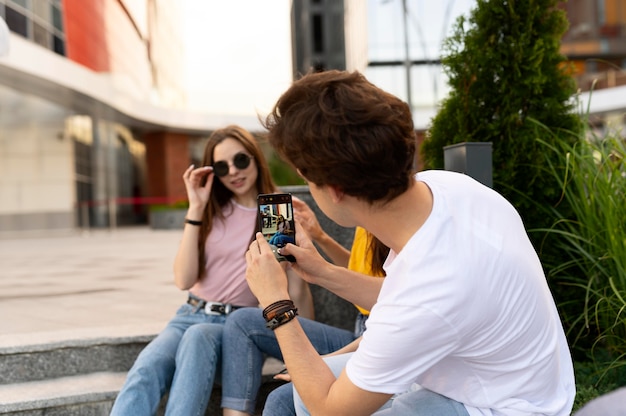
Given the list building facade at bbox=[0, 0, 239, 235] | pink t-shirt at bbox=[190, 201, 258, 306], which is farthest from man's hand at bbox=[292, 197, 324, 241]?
building facade at bbox=[0, 0, 239, 235]

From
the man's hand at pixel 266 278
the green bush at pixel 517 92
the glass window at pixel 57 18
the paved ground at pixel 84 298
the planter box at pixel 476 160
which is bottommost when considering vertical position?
the paved ground at pixel 84 298

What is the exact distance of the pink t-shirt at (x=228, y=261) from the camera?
117 inches

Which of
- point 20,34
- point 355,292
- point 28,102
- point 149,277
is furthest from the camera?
point 28,102

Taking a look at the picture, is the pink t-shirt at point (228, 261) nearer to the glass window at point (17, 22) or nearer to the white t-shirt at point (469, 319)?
the white t-shirt at point (469, 319)

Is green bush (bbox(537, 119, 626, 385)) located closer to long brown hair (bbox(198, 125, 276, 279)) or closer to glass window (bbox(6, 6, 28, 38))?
long brown hair (bbox(198, 125, 276, 279))

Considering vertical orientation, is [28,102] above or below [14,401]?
above

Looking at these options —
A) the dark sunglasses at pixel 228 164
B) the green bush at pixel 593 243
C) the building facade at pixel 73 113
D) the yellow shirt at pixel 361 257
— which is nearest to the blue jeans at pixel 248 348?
the yellow shirt at pixel 361 257

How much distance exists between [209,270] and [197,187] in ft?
1.28

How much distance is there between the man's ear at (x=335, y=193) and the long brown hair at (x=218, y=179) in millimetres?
1571

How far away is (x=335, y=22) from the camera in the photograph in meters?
44.4

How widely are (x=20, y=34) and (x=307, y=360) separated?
17278 mm

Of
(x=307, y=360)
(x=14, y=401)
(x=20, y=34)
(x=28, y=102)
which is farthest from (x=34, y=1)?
(x=307, y=360)

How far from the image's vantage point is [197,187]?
3.02 m

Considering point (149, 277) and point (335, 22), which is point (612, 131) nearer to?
point (149, 277)
